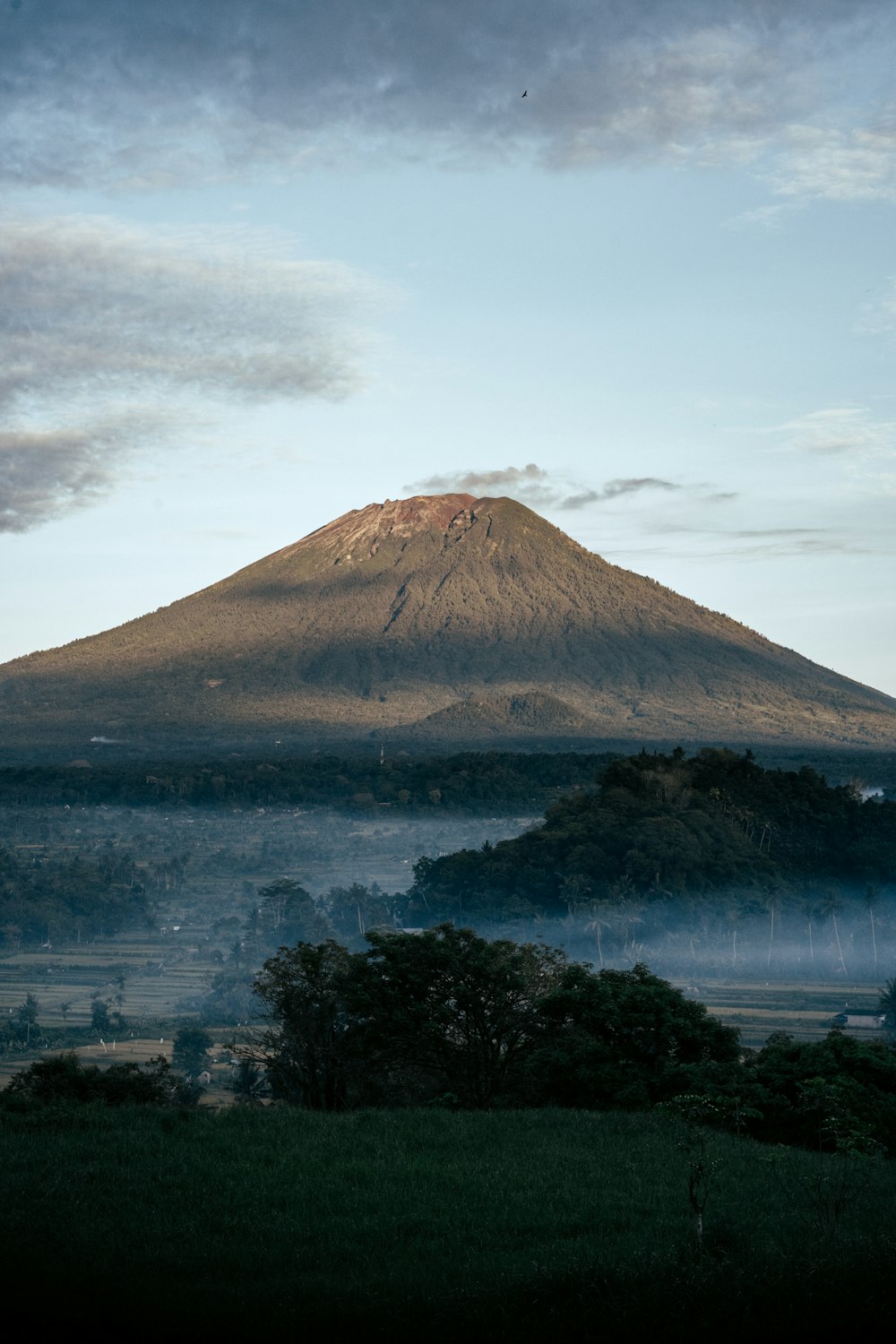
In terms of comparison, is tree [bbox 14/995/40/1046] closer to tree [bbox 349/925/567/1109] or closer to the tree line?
the tree line

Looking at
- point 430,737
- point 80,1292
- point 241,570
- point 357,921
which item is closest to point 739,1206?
point 80,1292

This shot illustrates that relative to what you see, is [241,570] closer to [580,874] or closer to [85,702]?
[85,702]

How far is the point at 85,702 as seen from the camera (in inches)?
5807

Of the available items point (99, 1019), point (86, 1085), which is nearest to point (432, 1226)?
point (86, 1085)

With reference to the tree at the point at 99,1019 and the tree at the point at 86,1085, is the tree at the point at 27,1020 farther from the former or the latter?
the tree at the point at 86,1085

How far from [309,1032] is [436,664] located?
454ft

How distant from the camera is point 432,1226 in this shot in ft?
43.2

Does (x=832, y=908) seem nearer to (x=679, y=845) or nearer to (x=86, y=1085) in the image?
(x=679, y=845)

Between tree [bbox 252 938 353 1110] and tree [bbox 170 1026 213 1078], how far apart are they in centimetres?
1961

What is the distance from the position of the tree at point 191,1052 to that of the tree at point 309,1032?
64.3 feet

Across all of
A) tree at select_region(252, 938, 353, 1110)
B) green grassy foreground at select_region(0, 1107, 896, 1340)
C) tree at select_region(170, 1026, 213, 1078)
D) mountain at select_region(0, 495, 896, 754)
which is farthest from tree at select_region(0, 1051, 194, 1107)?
mountain at select_region(0, 495, 896, 754)

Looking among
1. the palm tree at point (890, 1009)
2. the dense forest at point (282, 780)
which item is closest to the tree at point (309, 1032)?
the palm tree at point (890, 1009)

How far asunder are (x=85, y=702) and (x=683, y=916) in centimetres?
8552

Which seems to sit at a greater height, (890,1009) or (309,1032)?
(309,1032)
